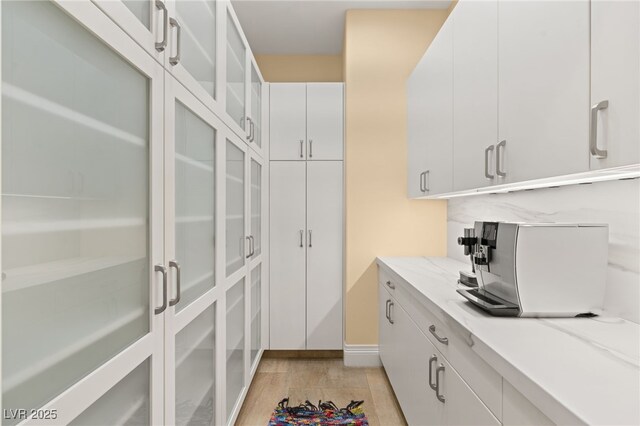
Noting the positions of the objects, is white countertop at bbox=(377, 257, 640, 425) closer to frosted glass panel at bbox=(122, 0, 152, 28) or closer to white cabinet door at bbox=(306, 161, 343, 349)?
frosted glass panel at bbox=(122, 0, 152, 28)

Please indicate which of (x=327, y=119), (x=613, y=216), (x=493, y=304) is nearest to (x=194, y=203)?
(x=493, y=304)

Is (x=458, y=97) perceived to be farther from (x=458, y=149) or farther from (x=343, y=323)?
(x=343, y=323)

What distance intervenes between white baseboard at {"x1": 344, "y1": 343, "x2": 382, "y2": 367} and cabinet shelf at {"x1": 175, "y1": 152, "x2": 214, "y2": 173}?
218 centimetres

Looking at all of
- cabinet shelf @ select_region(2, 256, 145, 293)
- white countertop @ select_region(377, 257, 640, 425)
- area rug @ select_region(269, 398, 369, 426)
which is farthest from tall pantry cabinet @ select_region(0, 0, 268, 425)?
white countertop @ select_region(377, 257, 640, 425)

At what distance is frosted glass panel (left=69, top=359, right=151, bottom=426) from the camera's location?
35.9 inches

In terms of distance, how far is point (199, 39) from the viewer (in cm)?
162

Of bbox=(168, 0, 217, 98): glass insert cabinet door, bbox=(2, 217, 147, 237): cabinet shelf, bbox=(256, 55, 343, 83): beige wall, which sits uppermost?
bbox=(256, 55, 343, 83): beige wall

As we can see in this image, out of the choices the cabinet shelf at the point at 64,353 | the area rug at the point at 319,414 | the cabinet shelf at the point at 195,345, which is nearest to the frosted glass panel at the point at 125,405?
the cabinet shelf at the point at 64,353

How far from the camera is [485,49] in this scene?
68.9 inches

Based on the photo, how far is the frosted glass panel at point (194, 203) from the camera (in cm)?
141

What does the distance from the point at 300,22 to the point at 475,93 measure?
2131 mm

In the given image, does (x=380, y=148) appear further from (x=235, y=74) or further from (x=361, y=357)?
(x=361, y=357)

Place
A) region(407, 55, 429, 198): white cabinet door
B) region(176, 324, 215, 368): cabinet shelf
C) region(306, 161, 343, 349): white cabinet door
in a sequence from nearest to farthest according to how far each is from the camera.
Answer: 1. region(176, 324, 215, 368): cabinet shelf
2. region(407, 55, 429, 198): white cabinet door
3. region(306, 161, 343, 349): white cabinet door

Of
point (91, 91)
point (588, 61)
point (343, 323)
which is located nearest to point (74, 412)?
point (91, 91)
